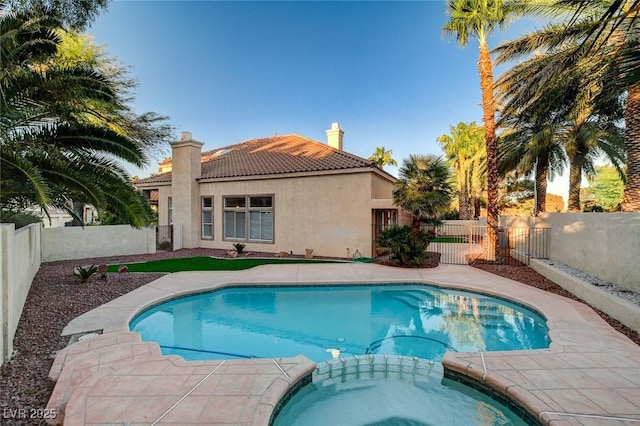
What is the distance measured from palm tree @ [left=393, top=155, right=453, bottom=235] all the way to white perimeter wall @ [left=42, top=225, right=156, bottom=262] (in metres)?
12.5

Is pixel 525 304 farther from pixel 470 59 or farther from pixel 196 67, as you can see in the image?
pixel 196 67

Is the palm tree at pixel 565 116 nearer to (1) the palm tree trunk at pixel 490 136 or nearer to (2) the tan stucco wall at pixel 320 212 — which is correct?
(1) the palm tree trunk at pixel 490 136

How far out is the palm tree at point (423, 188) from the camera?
1331cm

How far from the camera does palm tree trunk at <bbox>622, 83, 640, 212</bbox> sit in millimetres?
10328

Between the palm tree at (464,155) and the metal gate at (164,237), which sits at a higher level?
the palm tree at (464,155)

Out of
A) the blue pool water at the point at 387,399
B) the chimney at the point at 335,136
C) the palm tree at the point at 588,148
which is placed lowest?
the blue pool water at the point at 387,399

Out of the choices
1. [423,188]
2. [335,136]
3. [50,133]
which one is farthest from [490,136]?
[50,133]

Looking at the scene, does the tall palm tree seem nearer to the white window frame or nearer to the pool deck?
the pool deck

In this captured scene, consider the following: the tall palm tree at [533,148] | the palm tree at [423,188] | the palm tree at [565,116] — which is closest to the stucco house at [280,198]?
the palm tree at [423,188]

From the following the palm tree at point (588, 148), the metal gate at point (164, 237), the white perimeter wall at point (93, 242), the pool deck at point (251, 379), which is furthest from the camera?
the metal gate at point (164, 237)

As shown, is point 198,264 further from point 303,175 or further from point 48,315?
point 48,315

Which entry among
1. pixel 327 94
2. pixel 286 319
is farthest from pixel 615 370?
pixel 327 94

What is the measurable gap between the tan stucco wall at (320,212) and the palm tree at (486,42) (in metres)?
5.68

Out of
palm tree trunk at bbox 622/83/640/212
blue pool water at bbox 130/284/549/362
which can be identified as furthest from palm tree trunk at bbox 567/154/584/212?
blue pool water at bbox 130/284/549/362
